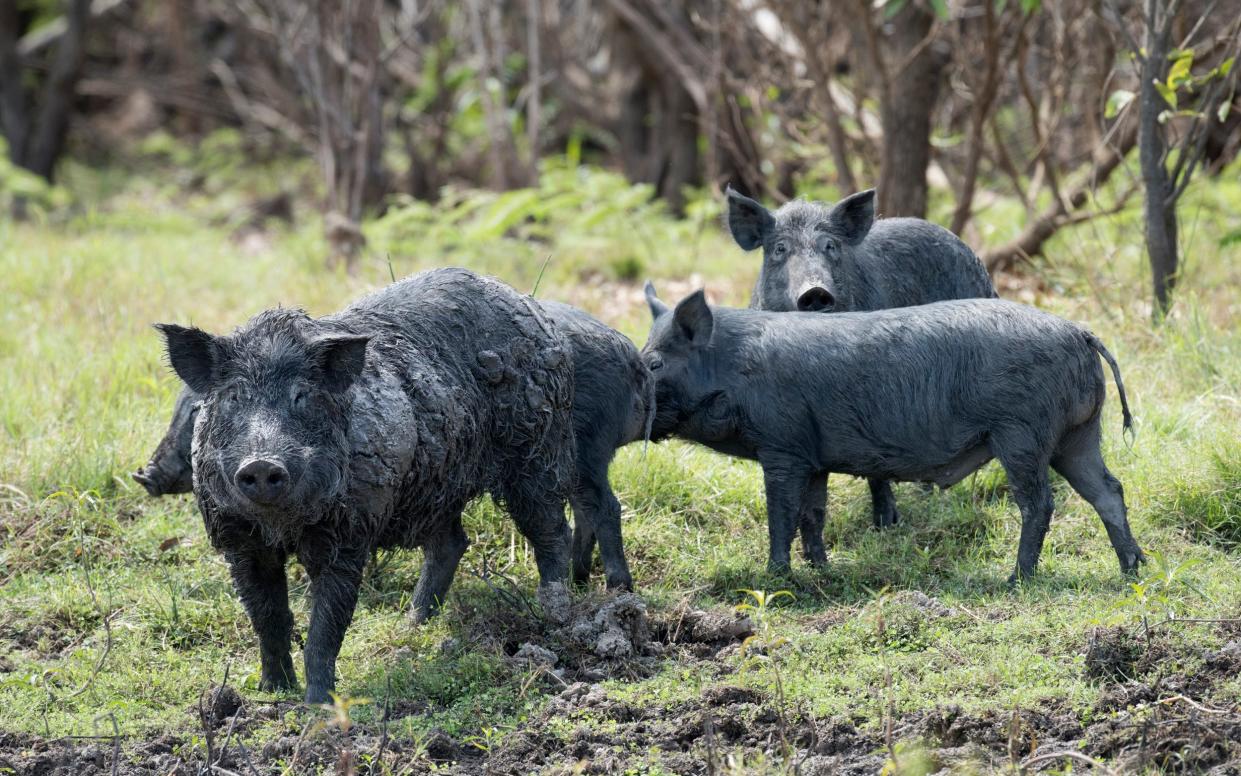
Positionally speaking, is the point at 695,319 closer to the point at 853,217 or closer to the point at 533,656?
the point at 853,217

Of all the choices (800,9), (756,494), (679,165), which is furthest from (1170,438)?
(679,165)

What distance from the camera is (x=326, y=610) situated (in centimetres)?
Answer: 461

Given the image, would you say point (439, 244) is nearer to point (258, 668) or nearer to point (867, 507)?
point (867, 507)

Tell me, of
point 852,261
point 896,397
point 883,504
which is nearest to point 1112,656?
point 896,397

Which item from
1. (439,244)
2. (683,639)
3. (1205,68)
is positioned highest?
(1205,68)

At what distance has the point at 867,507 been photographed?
666cm

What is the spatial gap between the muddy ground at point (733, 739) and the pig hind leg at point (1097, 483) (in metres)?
1.05

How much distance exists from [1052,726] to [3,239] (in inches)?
399

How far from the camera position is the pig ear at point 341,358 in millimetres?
4391

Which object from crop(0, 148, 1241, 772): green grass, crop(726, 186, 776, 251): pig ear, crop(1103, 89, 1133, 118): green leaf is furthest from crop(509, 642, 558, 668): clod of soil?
crop(1103, 89, 1133, 118): green leaf

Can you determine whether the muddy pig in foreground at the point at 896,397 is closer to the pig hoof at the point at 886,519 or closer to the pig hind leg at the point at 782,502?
the pig hind leg at the point at 782,502

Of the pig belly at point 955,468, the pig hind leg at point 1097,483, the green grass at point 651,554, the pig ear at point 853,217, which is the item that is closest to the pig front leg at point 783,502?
the green grass at point 651,554

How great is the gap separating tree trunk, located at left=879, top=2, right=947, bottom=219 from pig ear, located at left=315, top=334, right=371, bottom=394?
533 centimetres

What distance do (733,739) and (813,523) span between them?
1.80m
